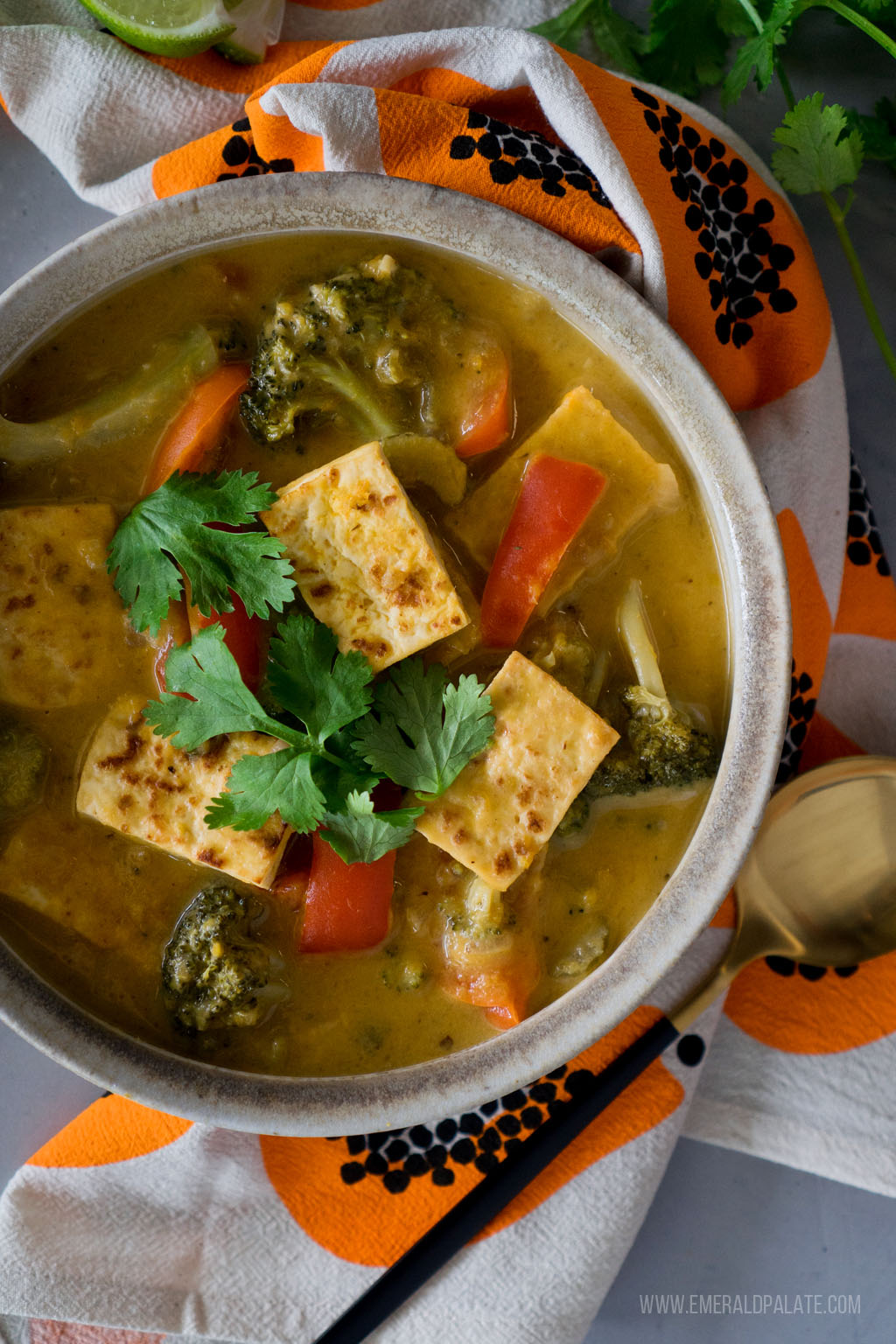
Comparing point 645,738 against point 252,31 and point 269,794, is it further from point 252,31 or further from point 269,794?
point 252,31

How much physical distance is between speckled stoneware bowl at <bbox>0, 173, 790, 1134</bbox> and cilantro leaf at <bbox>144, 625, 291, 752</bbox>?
2.25 feet

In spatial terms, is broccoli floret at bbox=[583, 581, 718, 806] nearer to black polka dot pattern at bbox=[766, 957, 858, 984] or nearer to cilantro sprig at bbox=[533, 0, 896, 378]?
black polka dot pattern at bbox=[766, 957, 858, 984]

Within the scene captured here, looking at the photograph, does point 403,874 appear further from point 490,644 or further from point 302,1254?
point 302,1254

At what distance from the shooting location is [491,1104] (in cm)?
271

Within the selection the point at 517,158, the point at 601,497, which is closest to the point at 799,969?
the point at 601,497

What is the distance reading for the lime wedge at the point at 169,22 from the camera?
8.25 feet

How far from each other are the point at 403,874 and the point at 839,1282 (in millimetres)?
1833

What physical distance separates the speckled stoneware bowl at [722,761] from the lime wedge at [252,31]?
0.66m

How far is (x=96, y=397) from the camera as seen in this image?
2.32 meters

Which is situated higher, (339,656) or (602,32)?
(602,32)

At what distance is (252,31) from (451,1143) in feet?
9.39

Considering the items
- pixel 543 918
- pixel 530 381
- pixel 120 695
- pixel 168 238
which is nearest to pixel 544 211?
pixel 530 381

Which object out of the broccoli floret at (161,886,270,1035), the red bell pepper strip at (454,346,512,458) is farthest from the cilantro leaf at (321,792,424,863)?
the red bell pepper strip at (454,346,512,458)

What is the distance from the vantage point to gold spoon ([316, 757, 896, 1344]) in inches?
104
